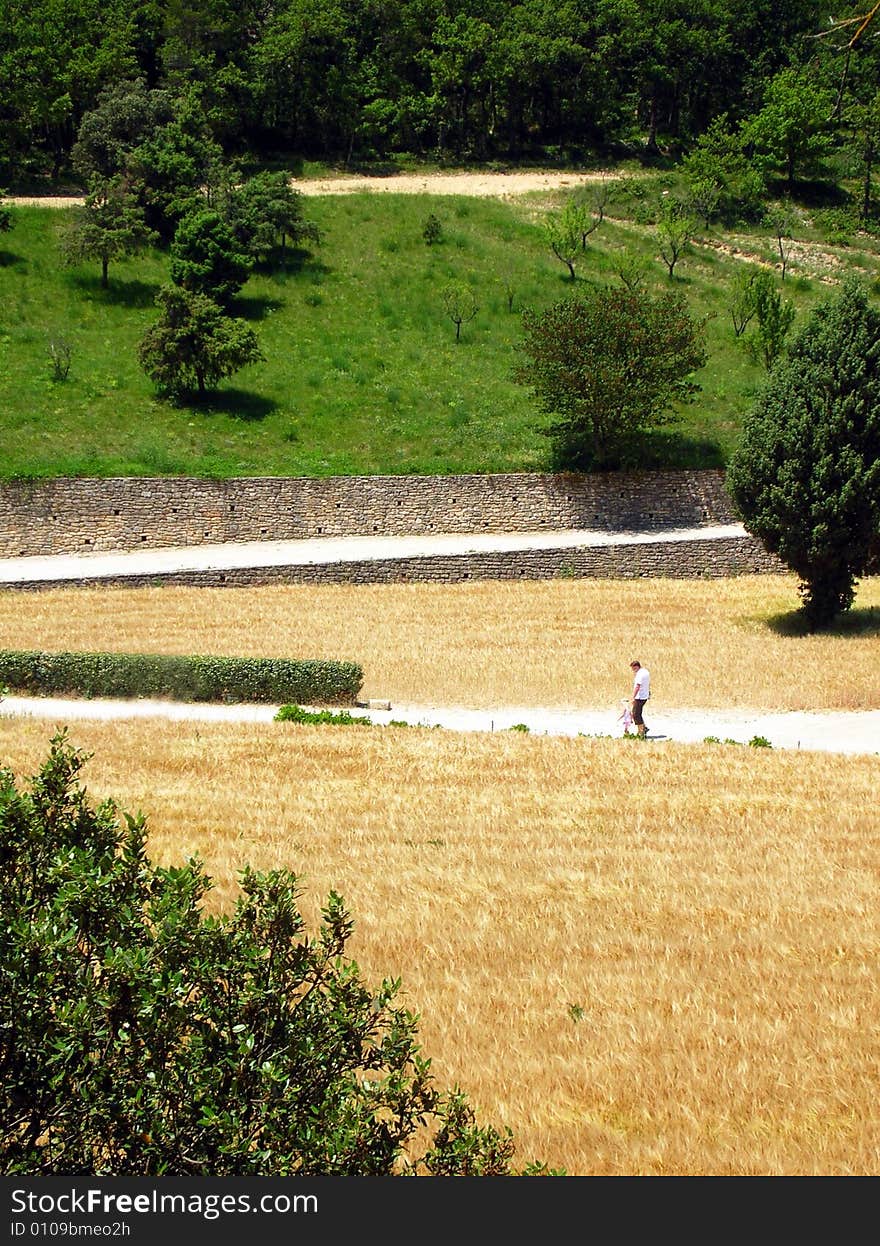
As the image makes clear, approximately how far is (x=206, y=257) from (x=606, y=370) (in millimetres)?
17033

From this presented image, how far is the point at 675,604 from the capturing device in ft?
111

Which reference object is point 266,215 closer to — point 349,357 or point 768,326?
point 349,357

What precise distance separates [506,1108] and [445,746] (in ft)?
35.6

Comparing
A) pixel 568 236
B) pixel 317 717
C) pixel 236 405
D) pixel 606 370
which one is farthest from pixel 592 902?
pixel 568 236

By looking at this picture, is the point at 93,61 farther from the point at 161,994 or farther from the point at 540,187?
the point at 161,994

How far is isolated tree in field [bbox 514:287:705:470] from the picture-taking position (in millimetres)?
41281

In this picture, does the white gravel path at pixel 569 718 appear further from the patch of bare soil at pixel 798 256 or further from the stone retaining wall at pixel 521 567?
the patch of bare soil at pixel 798 256

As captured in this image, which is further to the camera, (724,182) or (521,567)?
(724,182)

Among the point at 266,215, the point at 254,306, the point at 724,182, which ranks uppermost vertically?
the point at 724,182

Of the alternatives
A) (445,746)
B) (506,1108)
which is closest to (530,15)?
(445,746)

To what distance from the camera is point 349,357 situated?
4703 cm

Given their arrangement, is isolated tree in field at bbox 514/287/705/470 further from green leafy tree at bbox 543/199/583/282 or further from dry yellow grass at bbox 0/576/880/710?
green leafy tree at bbox 543/199/583/282

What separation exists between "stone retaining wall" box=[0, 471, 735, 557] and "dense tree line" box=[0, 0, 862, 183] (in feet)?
107

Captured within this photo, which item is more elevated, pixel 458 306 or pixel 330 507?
pixel 458 306
